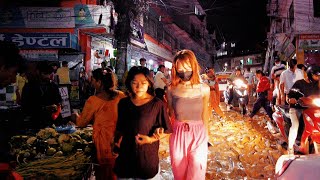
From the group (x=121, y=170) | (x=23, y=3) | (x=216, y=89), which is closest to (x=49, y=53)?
(x=23, y=3)

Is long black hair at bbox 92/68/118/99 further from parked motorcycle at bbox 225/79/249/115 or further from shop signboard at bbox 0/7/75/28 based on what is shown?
shop signboard at bbox 0/7/75/28

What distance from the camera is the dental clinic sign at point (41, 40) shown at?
1730 centimetres

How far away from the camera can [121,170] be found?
3.28m

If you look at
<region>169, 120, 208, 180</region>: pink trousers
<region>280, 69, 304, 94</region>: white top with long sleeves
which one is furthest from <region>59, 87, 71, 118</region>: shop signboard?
<region>280, 69, 304, 94</region>: white top with long sleeves

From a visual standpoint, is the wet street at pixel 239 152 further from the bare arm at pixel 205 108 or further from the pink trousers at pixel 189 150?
the bare arm at pixel 205 108

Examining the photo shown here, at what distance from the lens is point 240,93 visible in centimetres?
1455

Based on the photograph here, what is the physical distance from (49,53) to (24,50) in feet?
4.62

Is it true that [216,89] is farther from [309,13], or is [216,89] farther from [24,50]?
[309,13]

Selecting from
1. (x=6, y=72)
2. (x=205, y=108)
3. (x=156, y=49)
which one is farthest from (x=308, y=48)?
(x=6, y=72)

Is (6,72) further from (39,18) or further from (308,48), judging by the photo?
(308,48)

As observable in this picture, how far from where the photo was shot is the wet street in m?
6.27

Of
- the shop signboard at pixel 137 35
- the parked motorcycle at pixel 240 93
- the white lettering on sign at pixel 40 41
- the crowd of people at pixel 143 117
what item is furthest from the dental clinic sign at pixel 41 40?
the crowd of people at pixel 143 117

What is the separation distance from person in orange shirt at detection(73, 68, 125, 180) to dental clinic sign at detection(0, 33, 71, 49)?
45.4 ft

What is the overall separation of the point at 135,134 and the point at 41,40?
1597 centimetres
